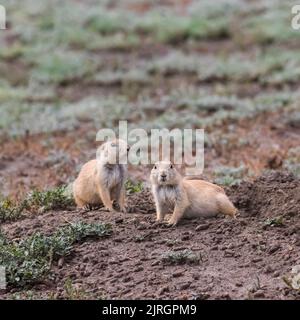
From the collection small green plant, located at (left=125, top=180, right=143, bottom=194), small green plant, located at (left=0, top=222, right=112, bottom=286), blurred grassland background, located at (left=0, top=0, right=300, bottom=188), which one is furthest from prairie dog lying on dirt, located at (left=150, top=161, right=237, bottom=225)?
blurred grassland background, located at (left=0, top=0, right=300, bottom=188)

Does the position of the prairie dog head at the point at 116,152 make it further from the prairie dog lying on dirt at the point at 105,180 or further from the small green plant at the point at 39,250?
the small green plant at the point at 39,250

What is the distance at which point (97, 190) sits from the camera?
8.84 m

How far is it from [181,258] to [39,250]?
4.24ft

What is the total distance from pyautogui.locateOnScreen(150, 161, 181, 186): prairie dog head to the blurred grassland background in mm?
4668

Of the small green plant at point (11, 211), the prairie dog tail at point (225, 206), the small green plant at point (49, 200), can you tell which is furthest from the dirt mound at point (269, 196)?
the small green plant at point (11, 211)

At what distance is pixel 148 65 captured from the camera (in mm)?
20203

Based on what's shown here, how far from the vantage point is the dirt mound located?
8.13 metres

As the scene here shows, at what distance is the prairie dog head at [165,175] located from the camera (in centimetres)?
788

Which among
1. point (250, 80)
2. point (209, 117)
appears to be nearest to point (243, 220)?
point (209, 117)

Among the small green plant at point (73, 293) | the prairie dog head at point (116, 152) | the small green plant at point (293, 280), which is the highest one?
the prairie dog head at point (116, 152)

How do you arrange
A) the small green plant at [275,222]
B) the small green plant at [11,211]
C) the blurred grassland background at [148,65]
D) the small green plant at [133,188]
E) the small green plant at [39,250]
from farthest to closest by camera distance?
the blurred grassland background at [148,65] → the small green plant at [133,188] → the small green plant at [11,211] → the small green plant at [275,222] → the small green plant at [39,250]

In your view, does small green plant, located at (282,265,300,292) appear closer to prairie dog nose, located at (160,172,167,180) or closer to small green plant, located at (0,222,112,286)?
prairie dog nose, located at (160,172,167,180)

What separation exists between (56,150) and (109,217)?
557 centimetres

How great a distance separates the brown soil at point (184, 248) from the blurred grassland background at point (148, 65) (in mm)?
4702
